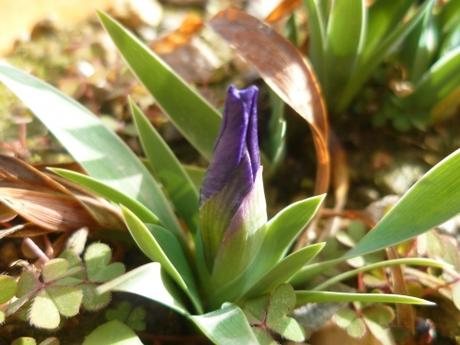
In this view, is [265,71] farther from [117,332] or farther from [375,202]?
[117,332]

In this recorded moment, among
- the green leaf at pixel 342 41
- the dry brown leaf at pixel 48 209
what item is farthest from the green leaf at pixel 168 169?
the green leaf at pixel 342 41

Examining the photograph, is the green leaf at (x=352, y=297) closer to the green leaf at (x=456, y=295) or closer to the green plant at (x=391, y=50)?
the green leaf at (x=456, y=295)

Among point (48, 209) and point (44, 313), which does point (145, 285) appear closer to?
point (44, 313)

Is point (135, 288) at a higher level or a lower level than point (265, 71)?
lower

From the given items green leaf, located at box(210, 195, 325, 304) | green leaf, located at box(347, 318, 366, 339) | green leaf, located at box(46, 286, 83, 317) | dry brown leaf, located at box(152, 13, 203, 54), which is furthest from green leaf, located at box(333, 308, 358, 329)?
dry brown leaf, located at box(152, 13, 203, 54)

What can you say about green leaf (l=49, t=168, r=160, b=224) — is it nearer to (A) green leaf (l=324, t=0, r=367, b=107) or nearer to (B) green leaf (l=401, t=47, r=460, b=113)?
(A) green leaf (l=324, t=0, r=367, b=107)

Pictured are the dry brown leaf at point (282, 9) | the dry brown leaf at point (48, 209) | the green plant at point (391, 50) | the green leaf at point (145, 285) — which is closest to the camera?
the green leaf at point (145, 285)

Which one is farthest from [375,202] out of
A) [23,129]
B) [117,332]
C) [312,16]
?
[23,129]
